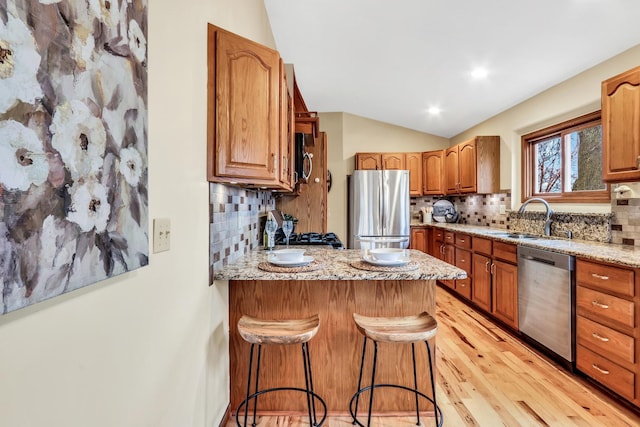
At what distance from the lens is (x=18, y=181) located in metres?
0.51

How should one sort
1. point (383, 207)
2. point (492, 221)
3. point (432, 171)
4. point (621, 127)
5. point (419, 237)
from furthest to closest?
1. point (432, 171)
2. point (419, 237)
3. point (383, 207)
4. point (492, 221)
5. point (621, 127)

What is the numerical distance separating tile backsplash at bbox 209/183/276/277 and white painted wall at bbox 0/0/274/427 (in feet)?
0.33

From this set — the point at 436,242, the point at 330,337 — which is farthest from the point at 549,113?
the point at 330,337

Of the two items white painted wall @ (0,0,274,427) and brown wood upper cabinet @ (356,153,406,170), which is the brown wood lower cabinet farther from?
brown wood upper cabinet @ (356,153,406,170)

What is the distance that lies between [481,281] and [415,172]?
91.6 inches

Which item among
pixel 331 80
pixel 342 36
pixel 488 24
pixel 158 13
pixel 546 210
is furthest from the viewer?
pixel 331 80

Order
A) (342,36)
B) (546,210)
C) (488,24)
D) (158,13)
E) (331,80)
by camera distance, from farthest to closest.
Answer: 1. (331,80)
2. (546,210)
3. (342,36)
4. (488,24)
5. (158,13)

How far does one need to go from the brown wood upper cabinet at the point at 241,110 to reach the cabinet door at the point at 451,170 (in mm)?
3720

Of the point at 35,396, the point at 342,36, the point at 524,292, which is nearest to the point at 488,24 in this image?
the point at 342,36

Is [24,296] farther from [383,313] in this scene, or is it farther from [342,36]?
[342,36]

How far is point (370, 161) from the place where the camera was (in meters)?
5.22

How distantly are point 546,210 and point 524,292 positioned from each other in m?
1.02

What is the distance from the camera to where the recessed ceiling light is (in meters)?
3.14

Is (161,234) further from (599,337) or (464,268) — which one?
(464,268)
